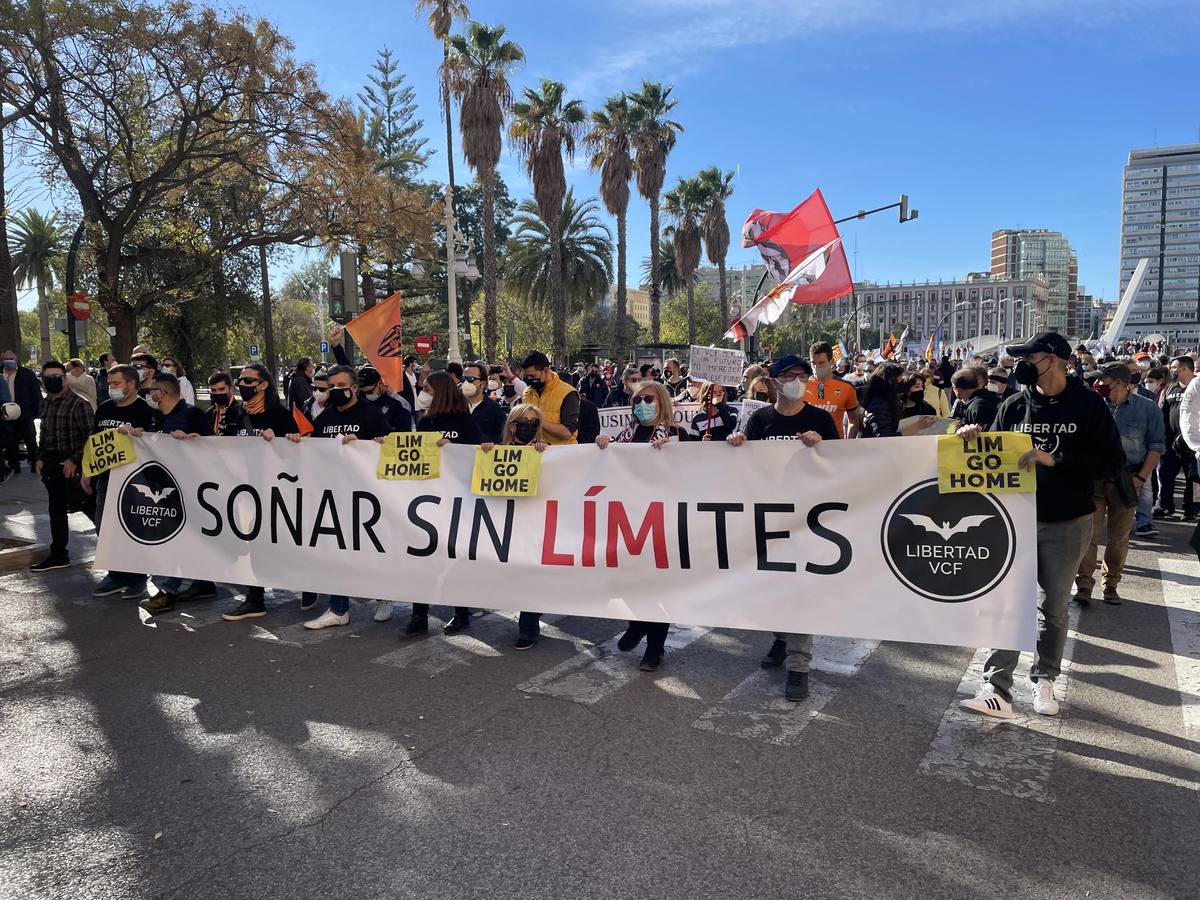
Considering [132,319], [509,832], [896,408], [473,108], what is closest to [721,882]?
[509,832]

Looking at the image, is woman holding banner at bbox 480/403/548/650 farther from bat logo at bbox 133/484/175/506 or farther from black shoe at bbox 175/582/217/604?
black shoe at bbox 175/582/217/604

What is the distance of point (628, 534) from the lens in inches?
205

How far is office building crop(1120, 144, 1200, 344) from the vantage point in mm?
176500

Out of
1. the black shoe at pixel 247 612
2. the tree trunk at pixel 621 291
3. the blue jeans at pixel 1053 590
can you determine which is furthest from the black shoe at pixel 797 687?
the tree trunk at pixel 621 291

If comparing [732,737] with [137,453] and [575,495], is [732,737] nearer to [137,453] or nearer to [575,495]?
[575,495]

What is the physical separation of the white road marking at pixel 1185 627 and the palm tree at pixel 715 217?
4000 centimetres

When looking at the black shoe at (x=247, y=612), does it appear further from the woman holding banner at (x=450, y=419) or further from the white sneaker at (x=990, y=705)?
the white sneaker at (x=990, y=705)

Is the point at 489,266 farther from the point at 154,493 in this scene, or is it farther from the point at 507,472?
the point at 507,472

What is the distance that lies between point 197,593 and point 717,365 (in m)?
6.23

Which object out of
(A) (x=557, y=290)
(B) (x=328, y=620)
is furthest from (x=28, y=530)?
(A) (x=557, y=290)

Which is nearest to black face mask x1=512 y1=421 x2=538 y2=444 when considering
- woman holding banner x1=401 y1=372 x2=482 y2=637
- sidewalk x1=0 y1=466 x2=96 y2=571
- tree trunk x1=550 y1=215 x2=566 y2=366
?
woman holding banner x1=401 y1=372 x2=482 y2=637

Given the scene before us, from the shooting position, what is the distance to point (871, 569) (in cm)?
463

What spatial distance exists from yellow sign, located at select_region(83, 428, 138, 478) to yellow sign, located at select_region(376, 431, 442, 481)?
90.2 inches

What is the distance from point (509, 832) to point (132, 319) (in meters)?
14.4
